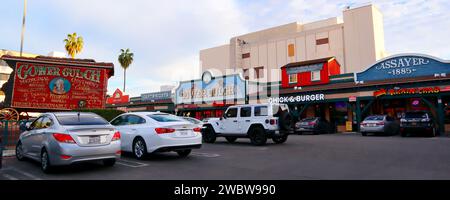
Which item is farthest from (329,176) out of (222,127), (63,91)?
(63,91)

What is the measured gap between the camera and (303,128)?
76.4ft

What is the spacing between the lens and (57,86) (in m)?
16.2

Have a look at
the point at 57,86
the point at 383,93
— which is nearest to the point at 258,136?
the point at 57,86

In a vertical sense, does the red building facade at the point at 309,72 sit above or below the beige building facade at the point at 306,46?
below

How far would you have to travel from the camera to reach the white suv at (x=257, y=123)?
44.2 feet

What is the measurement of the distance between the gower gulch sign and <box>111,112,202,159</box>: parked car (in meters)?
7.84

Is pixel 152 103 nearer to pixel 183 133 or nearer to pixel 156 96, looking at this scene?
pixel 156 96

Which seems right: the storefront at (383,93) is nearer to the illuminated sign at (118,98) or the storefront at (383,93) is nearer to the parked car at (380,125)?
the parked car at (380,125)

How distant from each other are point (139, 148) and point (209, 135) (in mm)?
6951

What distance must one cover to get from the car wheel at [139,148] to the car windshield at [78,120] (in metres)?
1.72

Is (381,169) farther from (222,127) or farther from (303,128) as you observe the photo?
(303,128)

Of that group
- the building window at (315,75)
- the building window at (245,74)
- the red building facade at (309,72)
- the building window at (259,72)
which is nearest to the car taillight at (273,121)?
the red building facade at (309,72)

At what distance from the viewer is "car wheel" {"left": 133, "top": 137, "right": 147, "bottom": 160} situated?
9.27 m
